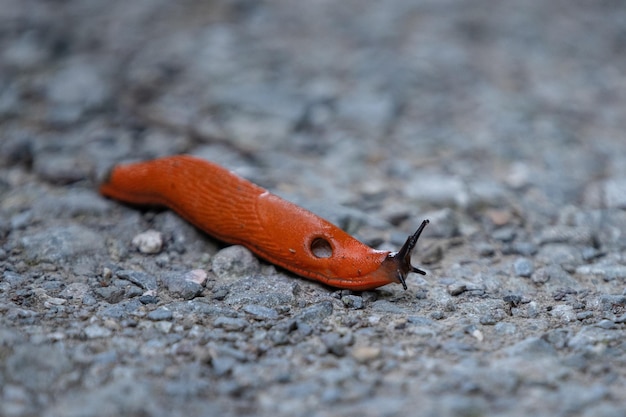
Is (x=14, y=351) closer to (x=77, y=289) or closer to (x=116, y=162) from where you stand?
(x=77, y=289)

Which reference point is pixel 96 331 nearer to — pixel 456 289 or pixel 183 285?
pixel 183 285

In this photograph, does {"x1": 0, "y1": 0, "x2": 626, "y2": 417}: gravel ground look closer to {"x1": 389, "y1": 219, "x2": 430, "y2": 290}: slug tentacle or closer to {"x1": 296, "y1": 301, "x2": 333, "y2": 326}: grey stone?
{"x1": 296, "y1": 301, "x2": 333, "y2": 326}: grey stone

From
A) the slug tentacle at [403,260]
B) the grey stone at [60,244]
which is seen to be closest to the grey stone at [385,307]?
the slug tentacle at [403,260]

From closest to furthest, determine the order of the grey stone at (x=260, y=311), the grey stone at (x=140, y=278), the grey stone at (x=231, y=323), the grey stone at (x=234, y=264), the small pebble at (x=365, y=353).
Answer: the small pebble at (x=365, y=353), the grey stone at (x=231, y=323), the grey stone at (x=260, y=311), the grey stone at (x=140, y=278), the grey stone at (x=234, y=264)

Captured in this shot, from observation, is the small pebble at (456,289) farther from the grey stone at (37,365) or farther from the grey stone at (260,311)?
the grey stone at (37,365)

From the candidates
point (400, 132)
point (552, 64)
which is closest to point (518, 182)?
point (400, 132)
